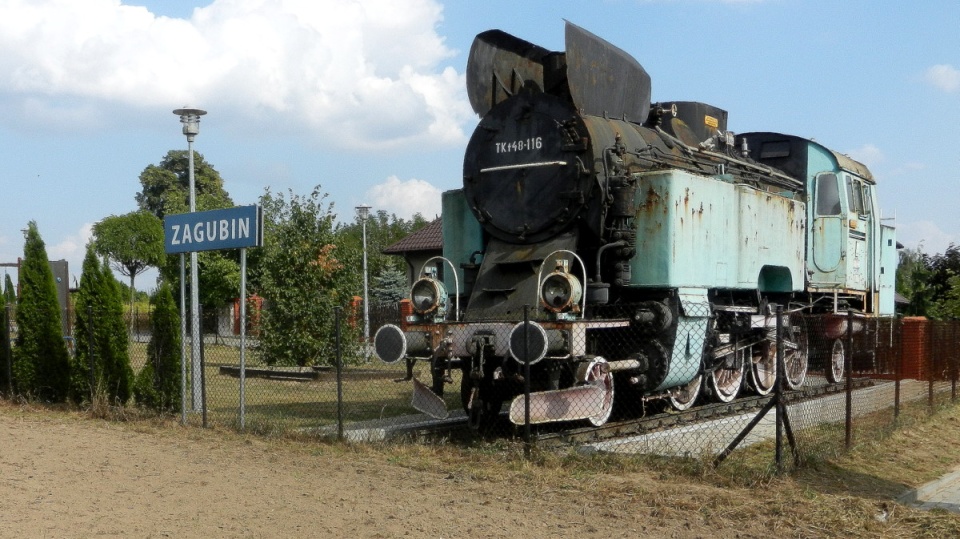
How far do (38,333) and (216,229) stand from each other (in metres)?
4.15

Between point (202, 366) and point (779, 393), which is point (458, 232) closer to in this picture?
point (202, 366)

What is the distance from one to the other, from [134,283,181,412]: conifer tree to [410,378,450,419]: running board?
3.67m

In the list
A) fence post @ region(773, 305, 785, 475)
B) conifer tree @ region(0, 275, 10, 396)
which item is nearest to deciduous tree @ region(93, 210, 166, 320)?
conifer tree @ region(0, 275, 10, 396)

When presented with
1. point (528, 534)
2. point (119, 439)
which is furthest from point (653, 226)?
point (119, 439)

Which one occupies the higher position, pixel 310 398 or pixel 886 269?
pixel 886 269

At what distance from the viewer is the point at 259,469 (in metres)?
8.05

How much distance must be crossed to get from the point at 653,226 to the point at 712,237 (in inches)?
38.9

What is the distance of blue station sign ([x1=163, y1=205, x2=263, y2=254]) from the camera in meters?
10.3

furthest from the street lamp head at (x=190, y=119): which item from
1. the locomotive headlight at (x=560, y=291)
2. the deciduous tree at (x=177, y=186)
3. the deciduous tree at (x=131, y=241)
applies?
the deciduous tree at (x=131, y=241)

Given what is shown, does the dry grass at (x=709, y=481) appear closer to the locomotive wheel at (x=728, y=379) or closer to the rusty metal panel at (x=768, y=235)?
the locomotive wheel at (x=728, y=379)

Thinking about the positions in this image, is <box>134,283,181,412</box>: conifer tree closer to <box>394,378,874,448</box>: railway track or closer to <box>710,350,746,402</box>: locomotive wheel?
<box>394,378,874,448</box>: railway track

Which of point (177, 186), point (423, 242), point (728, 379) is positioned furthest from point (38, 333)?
point (177, 186)

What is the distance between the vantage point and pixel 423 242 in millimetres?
33844

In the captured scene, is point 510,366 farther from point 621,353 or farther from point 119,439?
point 119,439
